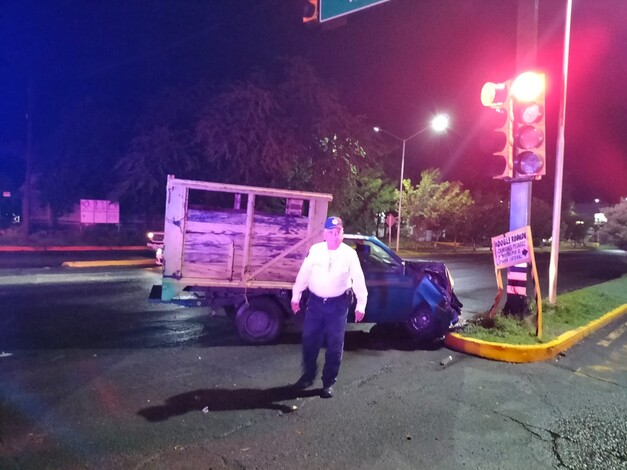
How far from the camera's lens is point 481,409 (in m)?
4.95

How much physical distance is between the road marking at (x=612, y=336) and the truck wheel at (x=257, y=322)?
17.6ft

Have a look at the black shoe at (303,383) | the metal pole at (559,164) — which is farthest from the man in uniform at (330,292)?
the metal pole at (559,164)

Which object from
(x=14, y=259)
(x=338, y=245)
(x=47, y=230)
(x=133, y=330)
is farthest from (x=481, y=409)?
(x=47, y=230)

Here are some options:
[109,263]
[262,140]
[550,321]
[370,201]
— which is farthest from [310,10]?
[370,201]

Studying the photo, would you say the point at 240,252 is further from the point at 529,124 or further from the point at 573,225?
the point at 573,225

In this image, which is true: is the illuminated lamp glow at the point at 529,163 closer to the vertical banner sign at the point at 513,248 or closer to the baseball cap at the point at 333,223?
the vertical banner sign at the point at 513,248

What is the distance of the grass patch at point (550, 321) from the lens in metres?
7.16

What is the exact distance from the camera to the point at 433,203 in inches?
1404

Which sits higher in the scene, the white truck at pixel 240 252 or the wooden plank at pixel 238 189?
the wooden plank at pixel 238 189

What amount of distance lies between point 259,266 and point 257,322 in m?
0.84

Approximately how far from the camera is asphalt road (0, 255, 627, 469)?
3869mm

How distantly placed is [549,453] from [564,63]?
8.03 m

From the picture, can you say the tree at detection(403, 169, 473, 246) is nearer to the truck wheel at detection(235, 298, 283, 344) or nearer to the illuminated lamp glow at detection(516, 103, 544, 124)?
the illuminated lamp glow at detection(516, 103, 544, 124)

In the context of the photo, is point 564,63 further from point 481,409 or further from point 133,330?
point 133,330
